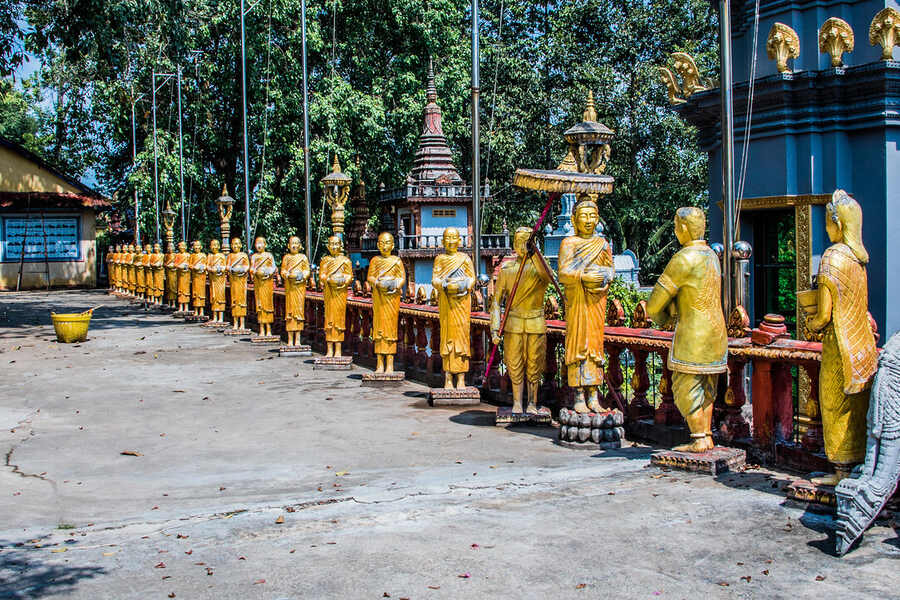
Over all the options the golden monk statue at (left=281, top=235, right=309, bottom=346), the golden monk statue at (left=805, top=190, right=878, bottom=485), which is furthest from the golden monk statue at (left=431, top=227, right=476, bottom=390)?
the golden monk statue at (left=281, top=235, right=309, bottom=346)

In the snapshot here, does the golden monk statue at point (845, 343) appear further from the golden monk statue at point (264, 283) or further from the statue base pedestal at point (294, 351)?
the golden monk statue at point (264, 283)

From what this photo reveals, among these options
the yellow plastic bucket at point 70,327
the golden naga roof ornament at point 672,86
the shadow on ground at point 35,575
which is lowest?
the shadow on ground at point 35,575

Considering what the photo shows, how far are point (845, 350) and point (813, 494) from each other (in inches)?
38.9

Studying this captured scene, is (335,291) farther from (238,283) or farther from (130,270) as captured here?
(130,270)

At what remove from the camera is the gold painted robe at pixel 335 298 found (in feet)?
50.0

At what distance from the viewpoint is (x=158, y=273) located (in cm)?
3111

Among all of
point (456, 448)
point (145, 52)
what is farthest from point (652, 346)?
point (145, 52)

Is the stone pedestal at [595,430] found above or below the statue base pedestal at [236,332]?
below

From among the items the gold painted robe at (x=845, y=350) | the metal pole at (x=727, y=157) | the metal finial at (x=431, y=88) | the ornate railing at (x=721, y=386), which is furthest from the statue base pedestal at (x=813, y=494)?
the metal finial at (x=431, y=88)

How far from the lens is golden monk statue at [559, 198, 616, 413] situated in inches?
339

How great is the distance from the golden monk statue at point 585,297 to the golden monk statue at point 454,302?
2.53 meters

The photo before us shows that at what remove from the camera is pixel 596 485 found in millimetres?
7105

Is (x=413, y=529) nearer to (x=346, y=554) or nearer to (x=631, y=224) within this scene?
(x=346, y=554)

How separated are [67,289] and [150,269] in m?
13.7
